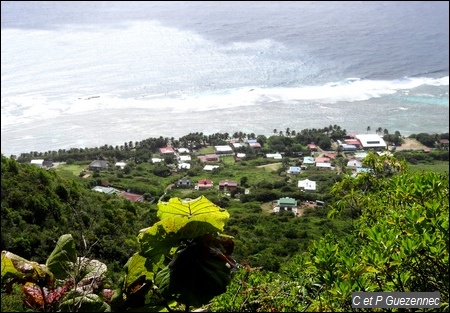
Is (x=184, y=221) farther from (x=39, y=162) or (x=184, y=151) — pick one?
(x=184, y=151)

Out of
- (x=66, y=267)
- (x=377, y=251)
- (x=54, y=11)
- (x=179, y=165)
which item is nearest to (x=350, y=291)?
(x=377, y=251)

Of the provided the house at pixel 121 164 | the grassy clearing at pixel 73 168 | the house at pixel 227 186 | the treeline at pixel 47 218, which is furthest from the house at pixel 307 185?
the grassy clearing at pixel 73 168

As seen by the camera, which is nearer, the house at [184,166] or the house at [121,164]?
the house at [121,164]

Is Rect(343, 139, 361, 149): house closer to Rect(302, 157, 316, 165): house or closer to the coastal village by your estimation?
the coastal village

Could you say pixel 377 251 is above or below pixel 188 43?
below

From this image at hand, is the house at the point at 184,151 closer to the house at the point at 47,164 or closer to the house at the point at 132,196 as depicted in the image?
the house at the point at 132,196

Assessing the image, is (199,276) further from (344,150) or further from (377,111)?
(377,111)

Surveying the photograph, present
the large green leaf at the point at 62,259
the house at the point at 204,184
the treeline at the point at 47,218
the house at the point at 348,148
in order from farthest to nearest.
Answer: the house at the point at 348,148, the house at the point at 204,184, the treeline at the point at 47,218, the large green leaf at the point at 62,259
